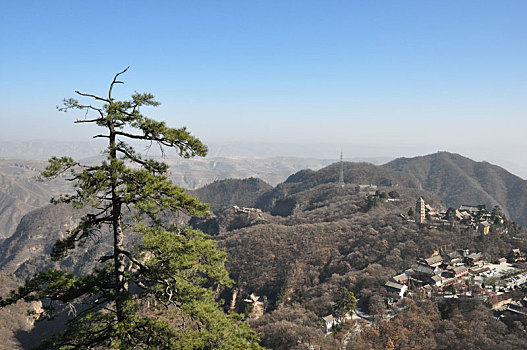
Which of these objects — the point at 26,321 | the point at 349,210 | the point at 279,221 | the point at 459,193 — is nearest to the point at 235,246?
the point at 279,221

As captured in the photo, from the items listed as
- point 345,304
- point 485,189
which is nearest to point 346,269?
point 345,304

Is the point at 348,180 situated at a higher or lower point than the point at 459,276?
higher

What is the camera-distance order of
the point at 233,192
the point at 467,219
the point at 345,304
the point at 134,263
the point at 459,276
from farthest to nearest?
1. the point at 233,192
2. the point at 467,219
3. the point at 459,276
4. the point at 345,304
5. the point at 134,263

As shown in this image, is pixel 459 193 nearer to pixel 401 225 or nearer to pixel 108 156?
pixel 401 225

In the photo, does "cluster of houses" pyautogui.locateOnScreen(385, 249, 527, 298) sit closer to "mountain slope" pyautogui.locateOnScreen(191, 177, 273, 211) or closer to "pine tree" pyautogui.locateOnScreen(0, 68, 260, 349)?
"pine tree" pyautogui.locateOnScreen(0, 68, 260, 349)

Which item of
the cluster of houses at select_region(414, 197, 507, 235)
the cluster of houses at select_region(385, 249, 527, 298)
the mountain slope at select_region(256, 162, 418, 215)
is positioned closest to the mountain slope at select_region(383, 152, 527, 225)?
the mountain slope at select_region(256, 162, 418, 215)

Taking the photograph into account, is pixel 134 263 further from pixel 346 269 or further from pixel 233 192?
pixel 233 192
